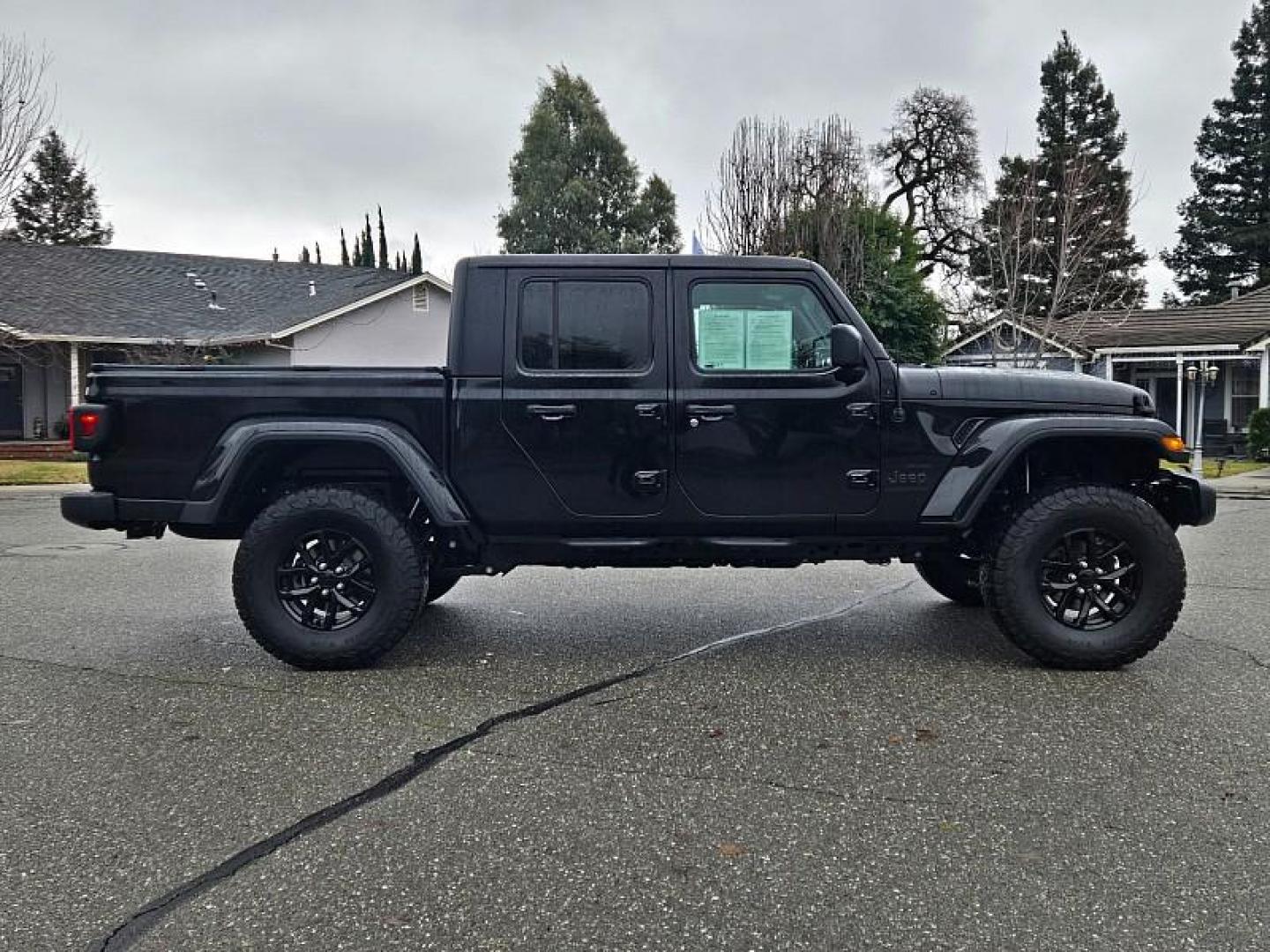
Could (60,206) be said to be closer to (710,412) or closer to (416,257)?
(416,257)

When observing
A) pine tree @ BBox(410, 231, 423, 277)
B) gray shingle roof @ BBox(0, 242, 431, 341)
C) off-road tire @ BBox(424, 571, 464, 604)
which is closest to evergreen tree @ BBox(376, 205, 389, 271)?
pine tree @ BBox(410, 231, 423, 277)

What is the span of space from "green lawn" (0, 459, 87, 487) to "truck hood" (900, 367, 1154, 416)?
53.8ft

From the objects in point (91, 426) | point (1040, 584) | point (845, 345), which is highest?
point (845, 345)

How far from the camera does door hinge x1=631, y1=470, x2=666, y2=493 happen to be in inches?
173

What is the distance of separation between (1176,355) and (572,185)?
859 inches

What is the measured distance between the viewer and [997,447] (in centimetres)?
427

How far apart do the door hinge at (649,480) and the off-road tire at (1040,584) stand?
165 centimetres

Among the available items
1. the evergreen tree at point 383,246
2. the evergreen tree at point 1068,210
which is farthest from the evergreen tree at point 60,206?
the evergreen tree at point 1068,210

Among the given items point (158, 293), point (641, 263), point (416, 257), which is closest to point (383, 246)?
point (416, 257)

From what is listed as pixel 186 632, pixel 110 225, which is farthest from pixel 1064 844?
pixel 110 225

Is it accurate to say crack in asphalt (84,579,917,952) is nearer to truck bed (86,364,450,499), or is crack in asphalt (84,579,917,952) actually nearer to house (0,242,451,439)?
truck bed (86,364,450,499)

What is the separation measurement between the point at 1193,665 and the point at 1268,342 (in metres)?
22.6

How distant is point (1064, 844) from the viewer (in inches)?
105

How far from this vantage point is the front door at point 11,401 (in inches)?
909
